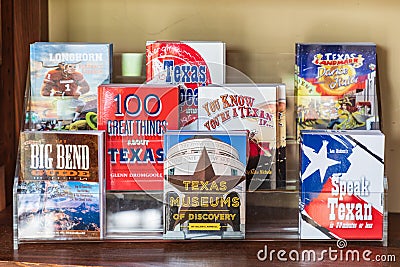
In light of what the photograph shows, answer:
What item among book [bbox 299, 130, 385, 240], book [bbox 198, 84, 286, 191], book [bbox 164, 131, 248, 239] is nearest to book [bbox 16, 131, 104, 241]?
book [bbox 164, 131, 248, 239]

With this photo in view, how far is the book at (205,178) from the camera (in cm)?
151

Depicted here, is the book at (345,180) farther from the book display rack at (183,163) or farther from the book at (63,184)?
the book at (63,184)

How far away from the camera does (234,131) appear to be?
1.55 meters

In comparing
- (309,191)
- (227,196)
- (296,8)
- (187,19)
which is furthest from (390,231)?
(187,19)

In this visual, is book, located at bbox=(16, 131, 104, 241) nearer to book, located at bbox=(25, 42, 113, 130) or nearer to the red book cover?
the red book cover

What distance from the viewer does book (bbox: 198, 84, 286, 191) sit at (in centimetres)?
160

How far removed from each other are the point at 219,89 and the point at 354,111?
1.17 ft

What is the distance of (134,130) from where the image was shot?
1561 millimetres

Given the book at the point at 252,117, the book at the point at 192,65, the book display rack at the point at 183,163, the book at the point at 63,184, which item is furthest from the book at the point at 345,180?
the book at the point at 63,184

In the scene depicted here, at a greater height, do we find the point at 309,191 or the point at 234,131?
the point at 234,131

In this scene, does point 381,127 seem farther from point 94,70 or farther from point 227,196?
point 94,70

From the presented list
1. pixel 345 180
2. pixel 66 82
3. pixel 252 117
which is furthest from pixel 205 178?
pixel 66 82

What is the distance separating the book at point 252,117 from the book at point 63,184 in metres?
0.26

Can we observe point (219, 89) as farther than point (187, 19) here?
No
